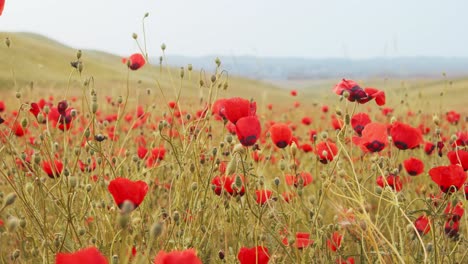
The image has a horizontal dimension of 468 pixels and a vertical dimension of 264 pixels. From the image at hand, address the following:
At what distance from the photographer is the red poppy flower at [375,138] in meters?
1.58

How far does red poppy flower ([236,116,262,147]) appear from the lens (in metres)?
1.40

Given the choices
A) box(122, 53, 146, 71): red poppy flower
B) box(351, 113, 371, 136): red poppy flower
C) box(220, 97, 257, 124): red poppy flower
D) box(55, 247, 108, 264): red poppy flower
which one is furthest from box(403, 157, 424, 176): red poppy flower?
box(55, 247, 108, 264): red poppy flower

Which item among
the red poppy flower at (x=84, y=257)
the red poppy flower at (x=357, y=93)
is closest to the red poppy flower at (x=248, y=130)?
the red poppy flower at (x=357, y=93)

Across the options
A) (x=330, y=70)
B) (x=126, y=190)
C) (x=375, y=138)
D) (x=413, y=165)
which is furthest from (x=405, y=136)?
(x=330, y=70)

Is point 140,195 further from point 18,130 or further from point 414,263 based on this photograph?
point 18,130

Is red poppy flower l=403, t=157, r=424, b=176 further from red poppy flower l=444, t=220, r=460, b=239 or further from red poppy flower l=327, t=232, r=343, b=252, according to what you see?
red poppy flower l=327, t=232, r=343, b=252

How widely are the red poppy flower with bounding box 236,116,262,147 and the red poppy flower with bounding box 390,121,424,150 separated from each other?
0.55m

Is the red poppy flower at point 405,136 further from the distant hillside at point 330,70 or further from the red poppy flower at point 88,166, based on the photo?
the red poppy flower at point 88,166

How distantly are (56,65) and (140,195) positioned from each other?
27.5 metres

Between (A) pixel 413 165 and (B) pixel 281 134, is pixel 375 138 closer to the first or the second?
(B) pixel 281 134

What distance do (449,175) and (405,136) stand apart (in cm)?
27

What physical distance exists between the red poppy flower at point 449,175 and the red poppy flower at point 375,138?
0.18 meters

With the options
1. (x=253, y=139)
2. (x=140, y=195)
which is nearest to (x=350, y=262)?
(x=253, y=139)

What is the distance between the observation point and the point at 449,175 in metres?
1.44
